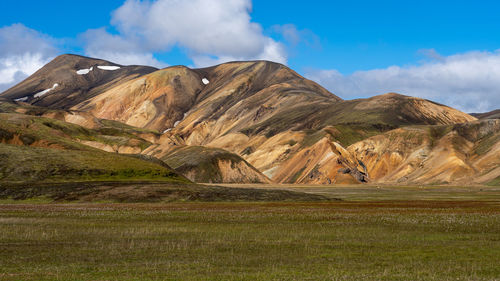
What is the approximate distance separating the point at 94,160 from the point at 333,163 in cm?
8725

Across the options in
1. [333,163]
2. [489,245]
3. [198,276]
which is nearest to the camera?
[198,276]

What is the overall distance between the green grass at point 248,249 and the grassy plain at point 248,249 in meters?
0.05

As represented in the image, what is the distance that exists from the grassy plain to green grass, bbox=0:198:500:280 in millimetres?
48

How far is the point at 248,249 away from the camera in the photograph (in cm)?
3088

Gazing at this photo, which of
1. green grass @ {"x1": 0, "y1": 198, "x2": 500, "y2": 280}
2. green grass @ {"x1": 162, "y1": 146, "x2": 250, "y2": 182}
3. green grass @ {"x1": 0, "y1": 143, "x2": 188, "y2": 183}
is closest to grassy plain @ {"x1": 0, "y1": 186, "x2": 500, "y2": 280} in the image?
green grass @ {"x1": 0, "y1": 198, "x2": 500, "y2": 280}

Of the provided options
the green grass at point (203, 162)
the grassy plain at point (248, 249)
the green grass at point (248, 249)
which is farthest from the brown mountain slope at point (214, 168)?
the green grass at point (248, 249)

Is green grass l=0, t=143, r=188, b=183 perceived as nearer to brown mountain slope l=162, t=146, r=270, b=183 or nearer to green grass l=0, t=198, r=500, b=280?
brown mountain slope l=162, t=146, r=270, b=183

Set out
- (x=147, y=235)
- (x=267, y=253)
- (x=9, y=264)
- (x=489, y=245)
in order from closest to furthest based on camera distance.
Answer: (x=9, y=264)
(x=267, y=253)
(x=489, y=245)
(x=147, y=235)

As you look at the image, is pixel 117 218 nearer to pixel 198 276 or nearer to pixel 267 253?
pixel 267 253

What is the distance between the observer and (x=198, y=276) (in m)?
22.3

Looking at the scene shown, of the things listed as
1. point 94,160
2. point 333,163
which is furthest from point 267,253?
point 333,163

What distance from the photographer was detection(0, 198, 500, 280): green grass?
914 inches

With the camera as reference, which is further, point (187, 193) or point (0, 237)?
point (187, 193)

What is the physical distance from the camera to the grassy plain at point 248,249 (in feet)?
76.1
